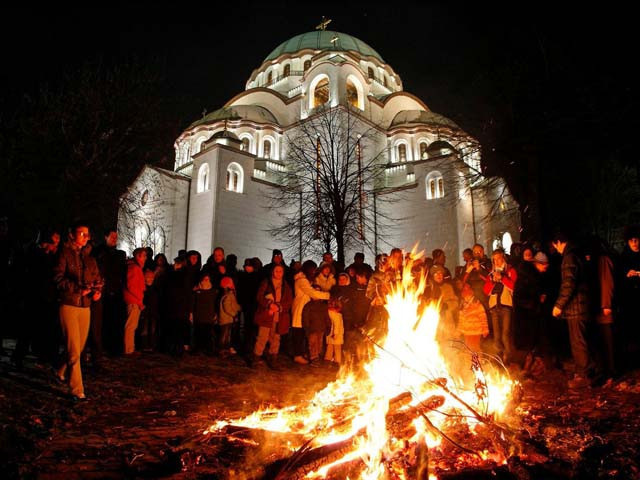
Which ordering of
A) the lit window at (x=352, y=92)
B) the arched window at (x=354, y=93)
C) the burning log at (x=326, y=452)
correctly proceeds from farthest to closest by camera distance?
the lit window at (x=352, y=92) → the arched window at (x=354, y=93) → the burning log at (x=326, y=452)

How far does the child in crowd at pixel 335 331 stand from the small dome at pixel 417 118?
30654 mm

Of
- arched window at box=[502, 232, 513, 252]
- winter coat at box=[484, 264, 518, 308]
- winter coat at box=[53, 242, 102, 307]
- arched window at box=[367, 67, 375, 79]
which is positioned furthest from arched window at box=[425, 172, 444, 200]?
winter coat at box=[53, 242, 102, 307]

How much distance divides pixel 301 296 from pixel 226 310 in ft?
5.25

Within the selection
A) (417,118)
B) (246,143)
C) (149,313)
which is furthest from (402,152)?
(149,313)

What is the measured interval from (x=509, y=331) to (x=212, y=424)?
17.5 feet

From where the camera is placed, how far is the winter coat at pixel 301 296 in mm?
8133

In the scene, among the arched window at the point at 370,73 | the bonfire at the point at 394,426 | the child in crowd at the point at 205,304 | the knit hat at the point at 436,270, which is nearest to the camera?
the bonfire at the point at 394,426

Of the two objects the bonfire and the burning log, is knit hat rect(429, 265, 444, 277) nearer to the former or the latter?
the bonfire

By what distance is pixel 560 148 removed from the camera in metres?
13.8

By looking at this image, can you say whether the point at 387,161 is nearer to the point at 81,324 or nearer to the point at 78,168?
the point at 78,168

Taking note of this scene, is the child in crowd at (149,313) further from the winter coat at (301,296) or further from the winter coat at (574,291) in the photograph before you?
the winter coat at (574,291)

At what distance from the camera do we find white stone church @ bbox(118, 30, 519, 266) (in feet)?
96.2

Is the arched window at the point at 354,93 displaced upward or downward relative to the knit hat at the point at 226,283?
upward

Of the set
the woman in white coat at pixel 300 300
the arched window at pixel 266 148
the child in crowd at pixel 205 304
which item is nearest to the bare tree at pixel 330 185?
the arched window at pixel 266 148
